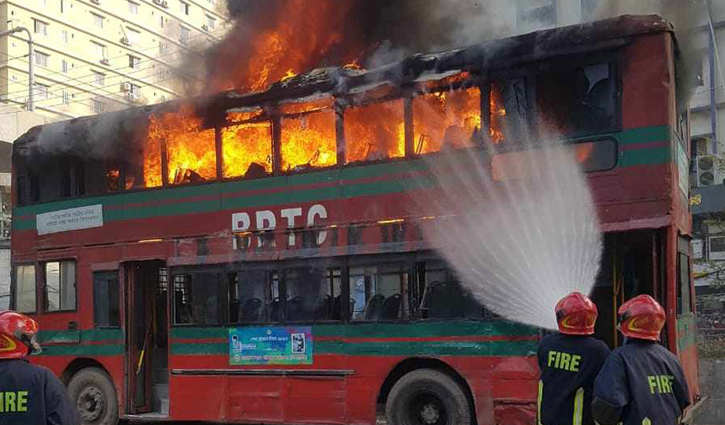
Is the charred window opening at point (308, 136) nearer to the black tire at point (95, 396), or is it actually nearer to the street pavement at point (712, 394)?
the black tire at point (95, 396)

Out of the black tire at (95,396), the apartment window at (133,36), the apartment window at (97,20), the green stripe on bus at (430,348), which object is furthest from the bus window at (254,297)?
the apartment window at (133,36)

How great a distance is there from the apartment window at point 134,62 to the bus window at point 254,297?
156ft

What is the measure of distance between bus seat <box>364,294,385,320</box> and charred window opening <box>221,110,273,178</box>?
211 centimetres

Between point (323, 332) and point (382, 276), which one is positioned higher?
point (382, 276)

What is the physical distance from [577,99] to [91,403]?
7.83 metres

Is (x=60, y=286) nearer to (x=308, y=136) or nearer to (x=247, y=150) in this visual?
(x=247, y=150)

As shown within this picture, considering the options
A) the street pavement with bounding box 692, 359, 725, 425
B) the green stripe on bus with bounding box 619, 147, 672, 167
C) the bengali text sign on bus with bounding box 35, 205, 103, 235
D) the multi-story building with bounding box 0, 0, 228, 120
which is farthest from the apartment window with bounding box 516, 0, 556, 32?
the green stripe on bus with bounding box 619, 147, 672, 167

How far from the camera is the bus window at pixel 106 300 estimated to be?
11.0m

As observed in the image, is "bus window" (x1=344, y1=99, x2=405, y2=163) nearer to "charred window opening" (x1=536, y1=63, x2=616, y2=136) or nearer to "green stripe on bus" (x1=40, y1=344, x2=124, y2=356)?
"charred window opening" (x1=536, y1=63, x2=616, y2=136)

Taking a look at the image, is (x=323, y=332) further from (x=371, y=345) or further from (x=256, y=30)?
(x=256, y=30)

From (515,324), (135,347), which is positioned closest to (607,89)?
(515,324)

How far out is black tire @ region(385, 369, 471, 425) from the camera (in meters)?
8.37

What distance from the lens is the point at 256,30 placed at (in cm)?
1249

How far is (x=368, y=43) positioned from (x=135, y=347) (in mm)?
5713
